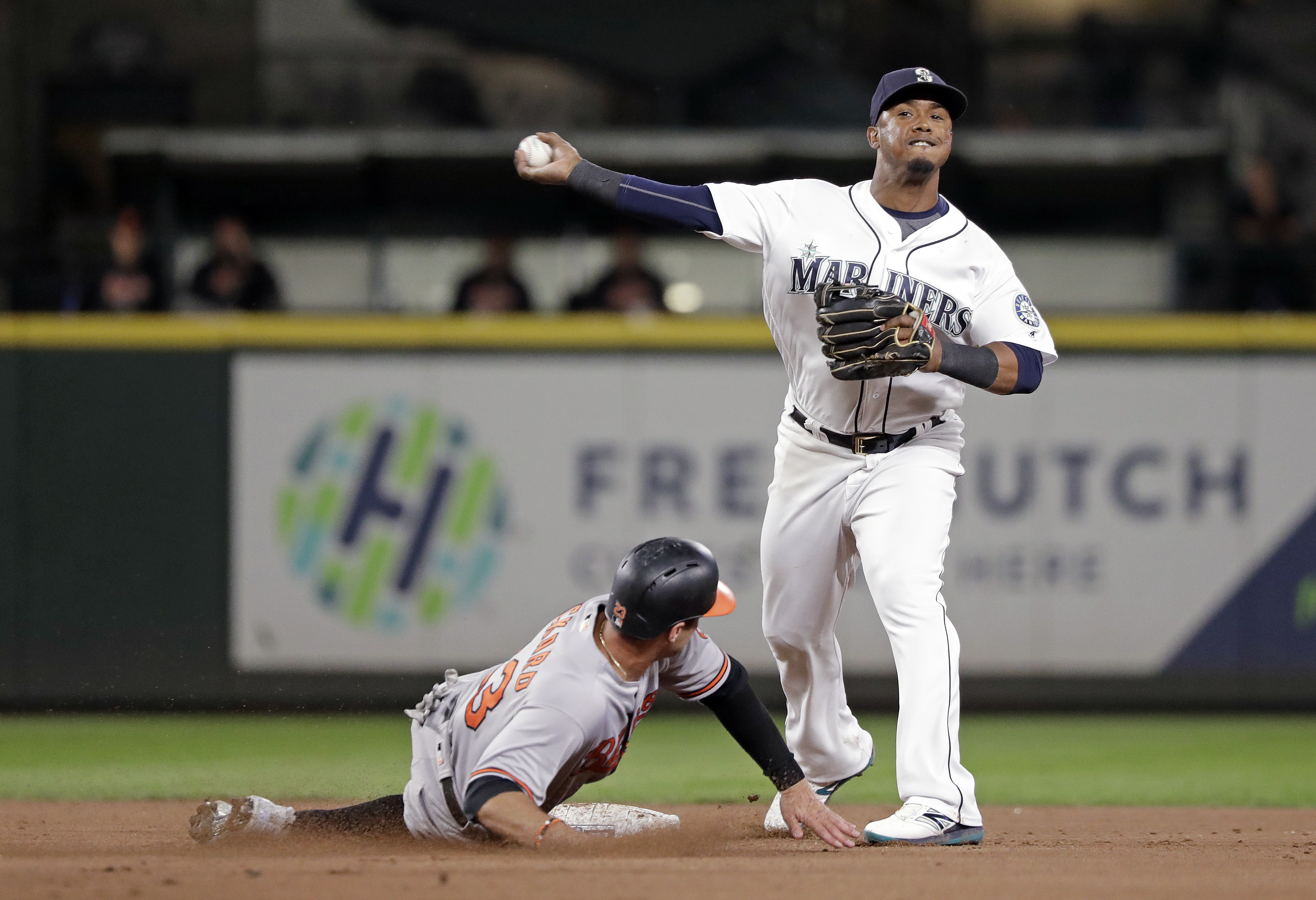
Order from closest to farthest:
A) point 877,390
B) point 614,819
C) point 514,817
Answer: point 514,817 → point 877,390 → point 614,819

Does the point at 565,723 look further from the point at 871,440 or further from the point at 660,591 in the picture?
the point at 871,440

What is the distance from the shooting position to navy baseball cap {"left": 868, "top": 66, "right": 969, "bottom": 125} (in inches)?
151

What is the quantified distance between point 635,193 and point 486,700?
4.24 ft

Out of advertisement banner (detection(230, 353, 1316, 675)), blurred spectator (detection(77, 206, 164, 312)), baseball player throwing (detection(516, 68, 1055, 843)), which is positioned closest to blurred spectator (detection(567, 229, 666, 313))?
advertisement banner (detection(230, 353, 1316, 675))

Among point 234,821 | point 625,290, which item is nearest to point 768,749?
point 234,821

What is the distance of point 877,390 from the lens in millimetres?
3887

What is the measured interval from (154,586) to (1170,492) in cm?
506

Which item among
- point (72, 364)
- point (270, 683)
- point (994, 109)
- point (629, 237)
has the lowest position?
point (270, 683)

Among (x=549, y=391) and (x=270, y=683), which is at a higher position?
(x=549, y=391)

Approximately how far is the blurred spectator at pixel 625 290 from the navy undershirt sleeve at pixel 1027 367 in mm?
4257

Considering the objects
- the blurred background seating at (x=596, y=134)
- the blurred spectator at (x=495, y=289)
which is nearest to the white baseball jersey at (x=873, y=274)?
the blurred spectator at (x=495, y=289)

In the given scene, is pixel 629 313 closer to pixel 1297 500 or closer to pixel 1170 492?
pixel 1170 492

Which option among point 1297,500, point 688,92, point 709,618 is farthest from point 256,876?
point 688,92

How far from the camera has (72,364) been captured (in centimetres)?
758
